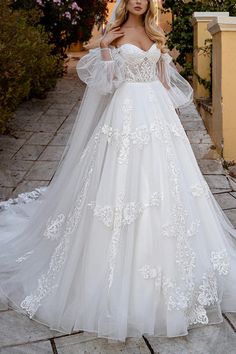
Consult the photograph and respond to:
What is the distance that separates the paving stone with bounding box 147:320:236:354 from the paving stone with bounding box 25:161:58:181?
10.4ft

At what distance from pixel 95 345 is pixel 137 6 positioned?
197 cm

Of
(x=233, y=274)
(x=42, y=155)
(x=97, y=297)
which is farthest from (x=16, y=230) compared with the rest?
(x=42, y=155)

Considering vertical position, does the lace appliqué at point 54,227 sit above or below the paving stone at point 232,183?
above

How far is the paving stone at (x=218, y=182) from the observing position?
5.23 metres

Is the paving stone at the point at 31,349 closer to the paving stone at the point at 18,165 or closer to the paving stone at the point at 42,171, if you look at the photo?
the paving stone at the point at 42,171

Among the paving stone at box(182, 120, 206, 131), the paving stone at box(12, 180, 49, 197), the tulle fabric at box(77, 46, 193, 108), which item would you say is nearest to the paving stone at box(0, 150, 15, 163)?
the paving stone at box(12, 180, 49, 197)

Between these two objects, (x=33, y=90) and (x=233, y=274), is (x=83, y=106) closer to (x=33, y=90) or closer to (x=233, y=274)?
(x=233, y=274)

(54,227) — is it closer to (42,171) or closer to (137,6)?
(137,6)

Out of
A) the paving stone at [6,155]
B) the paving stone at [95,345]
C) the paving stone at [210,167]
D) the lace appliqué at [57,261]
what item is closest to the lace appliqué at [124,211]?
the lace appliqué at [57,261]

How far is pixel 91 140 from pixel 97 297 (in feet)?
3.18

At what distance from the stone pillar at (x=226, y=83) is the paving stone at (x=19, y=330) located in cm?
396

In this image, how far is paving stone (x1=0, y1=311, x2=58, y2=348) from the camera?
2.63 m

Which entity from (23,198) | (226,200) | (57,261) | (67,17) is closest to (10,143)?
(23,198)

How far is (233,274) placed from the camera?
9.86ft
